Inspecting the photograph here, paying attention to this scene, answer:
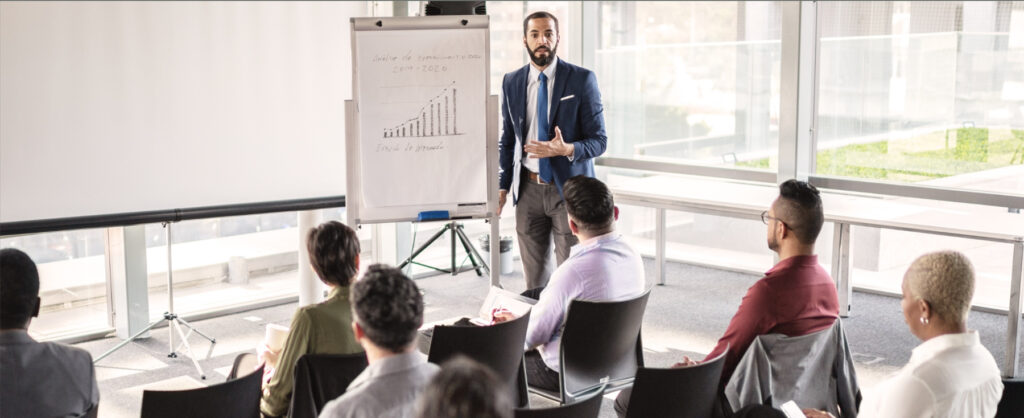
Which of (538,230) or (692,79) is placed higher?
(692,79)

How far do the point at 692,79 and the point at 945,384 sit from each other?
16.3 ft

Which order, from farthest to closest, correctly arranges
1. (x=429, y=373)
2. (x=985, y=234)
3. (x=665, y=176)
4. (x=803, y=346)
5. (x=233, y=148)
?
(x=665, y=176), (x=233, y=148), (x=985, y=234), (x=803, y=346), (x=429, y=373)

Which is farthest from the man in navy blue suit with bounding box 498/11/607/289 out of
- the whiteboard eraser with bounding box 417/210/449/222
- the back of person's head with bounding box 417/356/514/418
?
the back of person's head with bounding box 417/356/514/418

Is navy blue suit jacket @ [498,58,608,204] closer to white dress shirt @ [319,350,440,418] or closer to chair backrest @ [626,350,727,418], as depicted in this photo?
chair backrest @ [626,350,727,418]

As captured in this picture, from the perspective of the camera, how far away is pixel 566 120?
4785 mm

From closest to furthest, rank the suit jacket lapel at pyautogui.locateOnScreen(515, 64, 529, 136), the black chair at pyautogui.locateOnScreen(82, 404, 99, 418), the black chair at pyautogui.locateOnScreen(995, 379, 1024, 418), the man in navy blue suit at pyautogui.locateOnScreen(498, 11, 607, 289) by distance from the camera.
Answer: the black chair at pyautogui.locateOnScreen(995, 379, 1024, 418)
the black chair at pyautogui.locateOnScreen(82, 404, 99, 418)
the man in navy blue suit at pyautogui.locateOnScreen(498, 11, 607, 289)
the suit jacket lapel at pyautogui.locateOnScreen(515, 64, 529, 136)

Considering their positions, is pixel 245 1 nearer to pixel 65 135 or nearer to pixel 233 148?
pixel 233 148

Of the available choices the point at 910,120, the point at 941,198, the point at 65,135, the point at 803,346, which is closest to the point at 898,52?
the point at 910,120

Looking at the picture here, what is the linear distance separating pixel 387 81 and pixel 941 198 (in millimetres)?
3342

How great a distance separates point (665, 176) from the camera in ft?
22.9

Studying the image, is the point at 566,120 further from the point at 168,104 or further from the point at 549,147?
the point at 168,104

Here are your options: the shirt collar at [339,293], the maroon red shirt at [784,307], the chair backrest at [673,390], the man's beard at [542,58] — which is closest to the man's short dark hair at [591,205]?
the maroon red shirt at [784,307]

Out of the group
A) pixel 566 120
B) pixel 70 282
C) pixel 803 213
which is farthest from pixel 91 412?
pixel 70 282

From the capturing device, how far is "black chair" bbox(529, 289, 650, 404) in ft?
10.4
